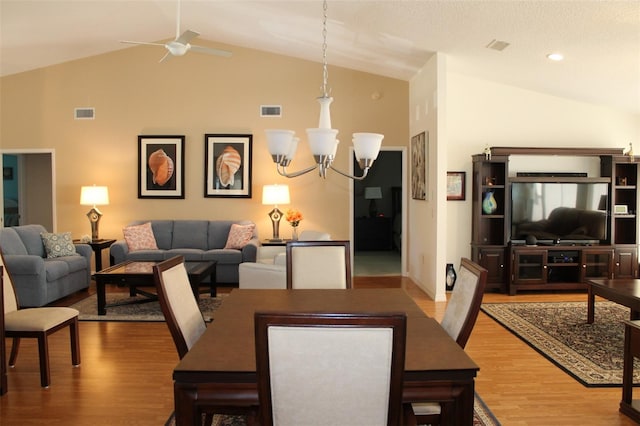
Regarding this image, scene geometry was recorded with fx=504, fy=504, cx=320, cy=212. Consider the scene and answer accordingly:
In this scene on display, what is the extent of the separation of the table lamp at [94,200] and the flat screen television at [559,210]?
572 cm

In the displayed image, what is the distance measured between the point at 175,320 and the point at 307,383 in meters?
1.01

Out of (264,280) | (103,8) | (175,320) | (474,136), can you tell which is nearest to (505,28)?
(474,136)

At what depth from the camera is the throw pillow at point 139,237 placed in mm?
7078

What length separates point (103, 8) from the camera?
234 inches

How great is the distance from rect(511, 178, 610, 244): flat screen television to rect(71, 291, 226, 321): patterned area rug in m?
4.04

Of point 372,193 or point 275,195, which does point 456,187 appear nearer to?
point 275,195

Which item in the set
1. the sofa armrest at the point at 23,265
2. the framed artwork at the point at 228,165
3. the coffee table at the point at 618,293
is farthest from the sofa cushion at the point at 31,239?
the coffee table at the point at 618,293

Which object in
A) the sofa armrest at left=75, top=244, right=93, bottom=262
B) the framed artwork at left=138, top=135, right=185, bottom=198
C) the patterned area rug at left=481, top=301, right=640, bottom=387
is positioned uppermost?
the framed artwork at left=138, top=135, right=185, bottom=198

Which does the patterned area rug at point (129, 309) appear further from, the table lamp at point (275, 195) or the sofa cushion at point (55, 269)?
the table lamp at point (275, 195)

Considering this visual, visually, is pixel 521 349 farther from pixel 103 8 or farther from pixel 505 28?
pixel 103 8

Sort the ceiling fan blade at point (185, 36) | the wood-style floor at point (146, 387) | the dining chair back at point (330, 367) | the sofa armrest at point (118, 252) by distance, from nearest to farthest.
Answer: the dining chair back at point (330, 367)
the wood-style floor at point (146, 387)
the ceiling fan blade at point (185, 36)
the sofa armrest at point (118, 252)

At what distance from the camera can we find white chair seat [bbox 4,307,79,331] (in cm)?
353

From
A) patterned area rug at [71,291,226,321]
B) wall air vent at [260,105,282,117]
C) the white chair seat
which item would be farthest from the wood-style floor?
wall air vent at [260,105,282,117]

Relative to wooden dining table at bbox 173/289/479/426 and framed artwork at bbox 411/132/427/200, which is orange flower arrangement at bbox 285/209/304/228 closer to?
framed artwork at bbox 411/132/427/200
